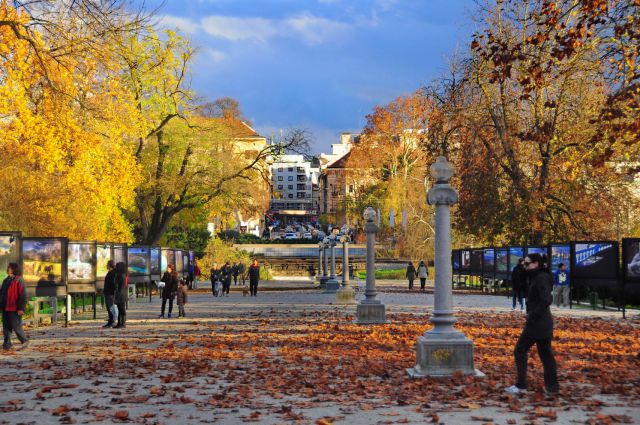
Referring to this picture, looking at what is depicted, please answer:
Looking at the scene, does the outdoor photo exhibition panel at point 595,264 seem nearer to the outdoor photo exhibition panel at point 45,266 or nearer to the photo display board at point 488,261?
the photo display board at point 488,261

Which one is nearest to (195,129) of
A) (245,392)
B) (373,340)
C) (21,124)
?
(21,124)

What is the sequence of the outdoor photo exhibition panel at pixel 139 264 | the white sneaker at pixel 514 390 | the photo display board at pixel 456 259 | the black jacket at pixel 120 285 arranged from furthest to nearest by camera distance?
the photo display board at pixel 456 259
the outdoor photo exhibition panel at pixel 139 264
the black jacket at pixel 120 285
the white sneaker at pixel 514 390

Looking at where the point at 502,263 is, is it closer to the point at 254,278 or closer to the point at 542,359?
the point at 254,278

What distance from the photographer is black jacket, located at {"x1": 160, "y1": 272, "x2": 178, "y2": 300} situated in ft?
94.7

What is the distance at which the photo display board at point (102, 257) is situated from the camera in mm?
30419

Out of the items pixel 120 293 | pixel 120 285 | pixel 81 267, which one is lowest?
pixel 120 293

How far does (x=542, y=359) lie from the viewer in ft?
36.3

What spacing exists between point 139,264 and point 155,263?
7.45 ft

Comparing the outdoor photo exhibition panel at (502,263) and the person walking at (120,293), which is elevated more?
the outdoor photo exhibition panel at (502,263)

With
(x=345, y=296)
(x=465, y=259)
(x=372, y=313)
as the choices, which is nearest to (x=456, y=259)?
(x=465, y=259)

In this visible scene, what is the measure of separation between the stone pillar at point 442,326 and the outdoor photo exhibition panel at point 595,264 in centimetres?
1530

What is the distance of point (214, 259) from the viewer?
218ft

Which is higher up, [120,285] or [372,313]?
[120,285]

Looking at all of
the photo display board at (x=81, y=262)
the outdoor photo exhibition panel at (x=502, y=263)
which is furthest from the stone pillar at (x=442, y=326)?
the outdoor photo exhibition panel at (x=502, y=263)
